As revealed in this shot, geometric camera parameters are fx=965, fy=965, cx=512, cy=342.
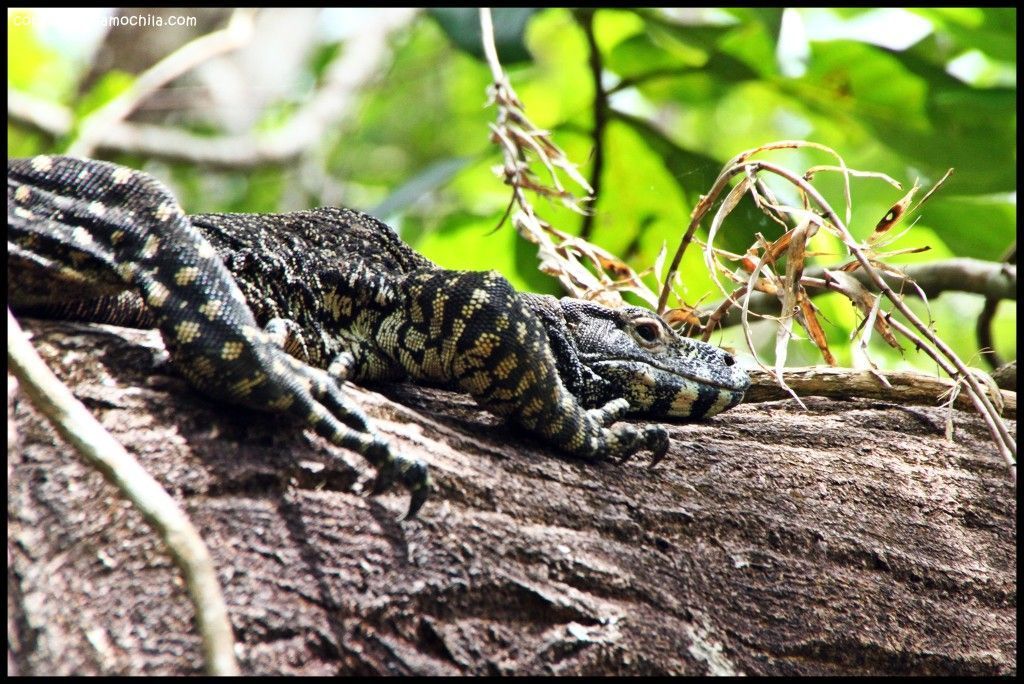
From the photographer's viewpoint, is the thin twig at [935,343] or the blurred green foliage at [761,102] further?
the blurred green foliage at [761,102]

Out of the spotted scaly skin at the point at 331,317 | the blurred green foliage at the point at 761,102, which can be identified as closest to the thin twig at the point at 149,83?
the blurred green foliage at the point at 761,102

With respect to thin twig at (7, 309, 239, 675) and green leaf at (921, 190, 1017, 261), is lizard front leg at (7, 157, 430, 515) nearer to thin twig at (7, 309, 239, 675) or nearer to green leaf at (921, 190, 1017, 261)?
thin twig at (7, 309, 239, 675)

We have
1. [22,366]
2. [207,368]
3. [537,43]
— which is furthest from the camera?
[537,43]

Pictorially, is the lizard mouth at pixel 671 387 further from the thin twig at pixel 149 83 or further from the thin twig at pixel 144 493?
the thin twig at pixel 149 83

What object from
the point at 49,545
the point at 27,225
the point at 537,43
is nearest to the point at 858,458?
the point at 49,545

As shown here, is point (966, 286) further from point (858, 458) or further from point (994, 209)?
point (858, 458)
